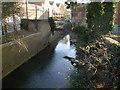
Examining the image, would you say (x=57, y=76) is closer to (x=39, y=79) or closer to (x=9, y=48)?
(x=39, y=79)

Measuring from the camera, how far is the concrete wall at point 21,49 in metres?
7.28

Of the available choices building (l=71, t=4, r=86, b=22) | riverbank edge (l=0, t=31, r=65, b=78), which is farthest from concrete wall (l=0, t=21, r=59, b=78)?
building (l=71, t=4, r=86, b=22)

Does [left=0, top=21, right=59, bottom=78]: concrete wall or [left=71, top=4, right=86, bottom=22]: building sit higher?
[left=71, top=4, right=86, bottom=22]: building

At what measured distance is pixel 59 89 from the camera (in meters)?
6.10

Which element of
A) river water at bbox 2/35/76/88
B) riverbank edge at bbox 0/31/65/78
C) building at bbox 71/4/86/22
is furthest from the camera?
building at bbox 71/4/86/22

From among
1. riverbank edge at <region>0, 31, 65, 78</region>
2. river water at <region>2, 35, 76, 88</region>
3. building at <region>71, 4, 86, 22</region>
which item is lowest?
A: river water at <region>2, 35, 76, 88</region>

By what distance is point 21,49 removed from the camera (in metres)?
8.90

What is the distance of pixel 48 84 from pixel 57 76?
97 centimetres

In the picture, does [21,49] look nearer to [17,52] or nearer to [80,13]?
[17,52]

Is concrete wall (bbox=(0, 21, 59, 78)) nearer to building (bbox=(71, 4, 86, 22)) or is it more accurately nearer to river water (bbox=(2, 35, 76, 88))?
river water (bbox=(2, 35, 76, 88))

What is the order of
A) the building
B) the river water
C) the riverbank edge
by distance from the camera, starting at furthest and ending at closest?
1. the building
2. the riverbank edge
3. the river water

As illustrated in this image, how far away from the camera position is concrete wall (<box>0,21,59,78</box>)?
7.28 metres

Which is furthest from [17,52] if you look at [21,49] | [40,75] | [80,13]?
[80,13]

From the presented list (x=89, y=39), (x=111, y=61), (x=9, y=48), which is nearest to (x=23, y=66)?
(x=9, y=48)
